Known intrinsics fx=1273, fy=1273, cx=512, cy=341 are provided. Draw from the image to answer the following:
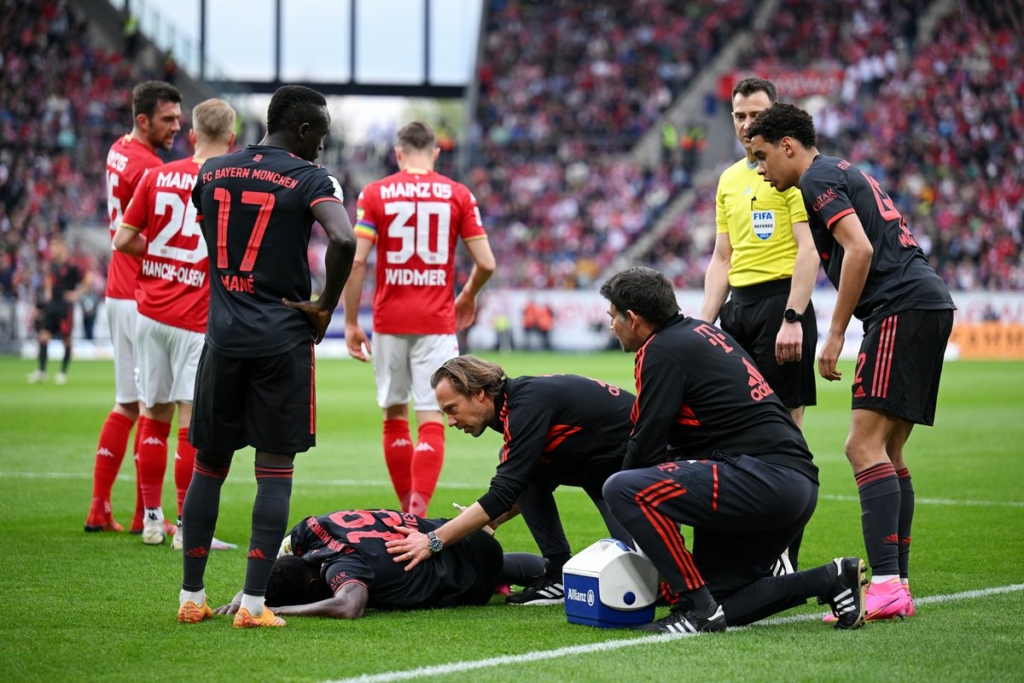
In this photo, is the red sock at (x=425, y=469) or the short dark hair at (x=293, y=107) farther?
the red sock at (x=425, y=469)

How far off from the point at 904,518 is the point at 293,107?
3450mm

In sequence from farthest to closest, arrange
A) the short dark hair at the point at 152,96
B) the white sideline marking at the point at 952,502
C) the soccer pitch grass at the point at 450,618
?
1. the white sideline marking at the point at 952,502
2. the short dark hair at the point at 152,96
3. the soccer pitch grass at the point at 450,618

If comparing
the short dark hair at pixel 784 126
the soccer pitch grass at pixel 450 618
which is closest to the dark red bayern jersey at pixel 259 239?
the soccer pitch grass at pixel 450 618

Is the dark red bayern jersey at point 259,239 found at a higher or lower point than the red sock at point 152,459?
higher

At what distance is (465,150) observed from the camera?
4409 centimetres

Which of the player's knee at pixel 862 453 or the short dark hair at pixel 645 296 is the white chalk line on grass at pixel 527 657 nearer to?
the player's knee at pixel 862 453

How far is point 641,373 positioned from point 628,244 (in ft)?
117

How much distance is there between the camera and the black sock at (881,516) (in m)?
5.75

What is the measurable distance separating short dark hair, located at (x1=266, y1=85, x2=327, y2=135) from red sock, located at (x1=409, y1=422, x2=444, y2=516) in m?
3.05

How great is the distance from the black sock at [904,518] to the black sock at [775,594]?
30.1 inches

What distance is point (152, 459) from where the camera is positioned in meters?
8.10

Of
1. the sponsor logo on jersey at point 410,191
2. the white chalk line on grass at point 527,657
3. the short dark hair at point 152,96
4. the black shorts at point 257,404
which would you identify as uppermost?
the short dark hair at point 152,96

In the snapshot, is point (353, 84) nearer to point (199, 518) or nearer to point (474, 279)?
point (474, 279)

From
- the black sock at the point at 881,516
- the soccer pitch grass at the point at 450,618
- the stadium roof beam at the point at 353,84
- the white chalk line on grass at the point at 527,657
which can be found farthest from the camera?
the stadium roof beam at the point at 353,84
